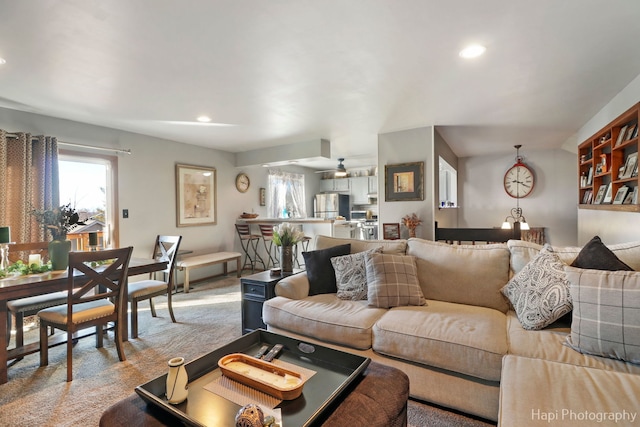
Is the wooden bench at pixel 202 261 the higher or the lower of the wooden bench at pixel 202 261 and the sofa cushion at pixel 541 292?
the lower

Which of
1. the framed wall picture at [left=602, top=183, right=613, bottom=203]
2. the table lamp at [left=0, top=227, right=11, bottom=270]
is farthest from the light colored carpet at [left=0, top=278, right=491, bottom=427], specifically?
the framed wall picture at [left=602, top=183, right=613, bottom=203]

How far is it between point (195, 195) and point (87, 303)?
2910 mm

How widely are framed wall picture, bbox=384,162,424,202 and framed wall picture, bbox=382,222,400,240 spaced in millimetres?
359

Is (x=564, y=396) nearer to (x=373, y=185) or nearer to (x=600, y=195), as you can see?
(x=600, y=195)

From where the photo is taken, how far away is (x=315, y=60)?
225 centimetres

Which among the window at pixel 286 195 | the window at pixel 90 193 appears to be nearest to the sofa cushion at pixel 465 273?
the window at pixel 90 193

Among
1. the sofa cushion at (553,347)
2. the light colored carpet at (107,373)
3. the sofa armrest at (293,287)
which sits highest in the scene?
the sofa armrest at (293,287)

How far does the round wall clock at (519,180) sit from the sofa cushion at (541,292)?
4.99 meters

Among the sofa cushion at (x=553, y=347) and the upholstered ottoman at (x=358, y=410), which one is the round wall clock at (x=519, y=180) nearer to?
the sofa cushion at (x=553, y=347)

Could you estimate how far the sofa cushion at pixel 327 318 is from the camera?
77.2 inches

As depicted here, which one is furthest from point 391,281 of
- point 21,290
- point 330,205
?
point 330,205

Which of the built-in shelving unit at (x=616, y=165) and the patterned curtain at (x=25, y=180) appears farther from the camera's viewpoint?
the patterned curtain at (x=25, y=180)

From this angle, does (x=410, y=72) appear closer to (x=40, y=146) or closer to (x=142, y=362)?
(x=142, y=362)

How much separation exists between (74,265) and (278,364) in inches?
67.9
